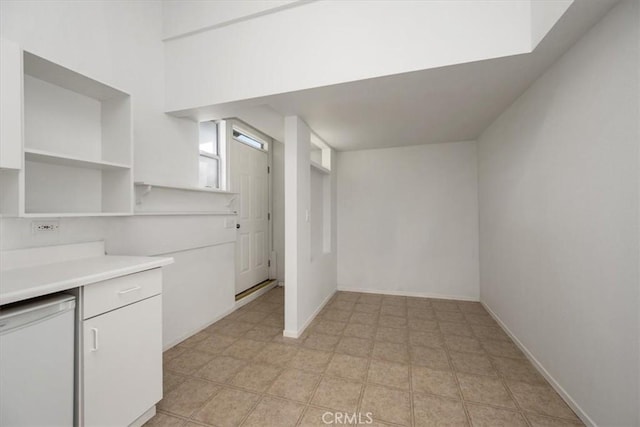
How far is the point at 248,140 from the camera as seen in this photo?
3.66m

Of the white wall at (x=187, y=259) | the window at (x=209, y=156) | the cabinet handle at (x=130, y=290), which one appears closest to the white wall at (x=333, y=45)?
the window at (x=209, y=156)

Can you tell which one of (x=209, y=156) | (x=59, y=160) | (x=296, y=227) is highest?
(x=209, y=156)

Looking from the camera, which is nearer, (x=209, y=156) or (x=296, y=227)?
(x=296, y=227)

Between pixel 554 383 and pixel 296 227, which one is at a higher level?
pixel 296 227

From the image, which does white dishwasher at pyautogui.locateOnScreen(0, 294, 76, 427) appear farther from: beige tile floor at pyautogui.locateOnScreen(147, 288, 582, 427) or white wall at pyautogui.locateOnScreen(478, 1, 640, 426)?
white wall at pyautogui.locateOnScreen(478, 1, 640, 426)

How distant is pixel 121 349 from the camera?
128 centimetres

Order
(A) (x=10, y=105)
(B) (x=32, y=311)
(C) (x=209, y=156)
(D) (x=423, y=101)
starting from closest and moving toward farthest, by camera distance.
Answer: (B) (x=32, y=311)
(A) (x=10, y=105)
(D) (x=423, y=101)
(C) (x=209, y=156)

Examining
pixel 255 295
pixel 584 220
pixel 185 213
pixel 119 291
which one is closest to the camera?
pixel 119 291

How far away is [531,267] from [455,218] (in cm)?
157

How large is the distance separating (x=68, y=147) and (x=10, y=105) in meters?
0.53

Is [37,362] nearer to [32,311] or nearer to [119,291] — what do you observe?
[32,311]

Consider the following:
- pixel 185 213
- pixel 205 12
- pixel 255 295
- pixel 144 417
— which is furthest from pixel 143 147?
pixel 255 295

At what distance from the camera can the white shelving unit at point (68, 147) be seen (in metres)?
1.31

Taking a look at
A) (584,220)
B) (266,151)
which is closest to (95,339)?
(584,220)
